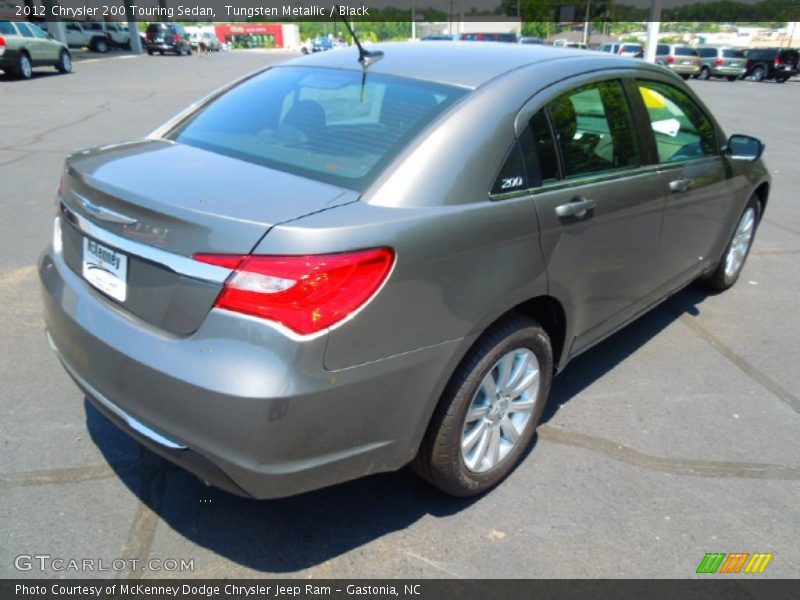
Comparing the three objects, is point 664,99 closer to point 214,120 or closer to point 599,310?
point 599,310

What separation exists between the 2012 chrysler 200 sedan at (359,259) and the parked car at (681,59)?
3569 centimetres

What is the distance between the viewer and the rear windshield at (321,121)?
2396 millimetres

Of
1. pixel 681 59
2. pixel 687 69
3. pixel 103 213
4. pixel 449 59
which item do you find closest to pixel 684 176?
pixel 449 59

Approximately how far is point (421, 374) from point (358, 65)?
5.38 feet

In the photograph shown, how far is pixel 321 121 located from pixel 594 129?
4.18 feet

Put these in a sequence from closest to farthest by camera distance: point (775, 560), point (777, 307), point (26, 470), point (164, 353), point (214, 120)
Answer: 1. point (164, 353)
2. point (775, 560)
3. point (26, 470)
4. point (214, 120)
5. point (777, 307)

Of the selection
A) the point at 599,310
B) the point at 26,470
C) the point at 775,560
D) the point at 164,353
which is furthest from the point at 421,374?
the point at 26,470

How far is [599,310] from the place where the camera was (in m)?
3.15

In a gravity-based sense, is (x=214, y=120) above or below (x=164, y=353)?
above

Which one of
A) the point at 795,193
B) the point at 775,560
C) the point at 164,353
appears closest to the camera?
the point at 164,353

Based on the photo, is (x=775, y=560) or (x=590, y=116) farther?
(x=590, y=116)

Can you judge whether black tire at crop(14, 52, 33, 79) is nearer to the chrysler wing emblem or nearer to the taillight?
the chrysler wing emblem

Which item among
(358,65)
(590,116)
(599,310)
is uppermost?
(358,65)

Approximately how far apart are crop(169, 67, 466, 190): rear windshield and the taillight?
424 mm
